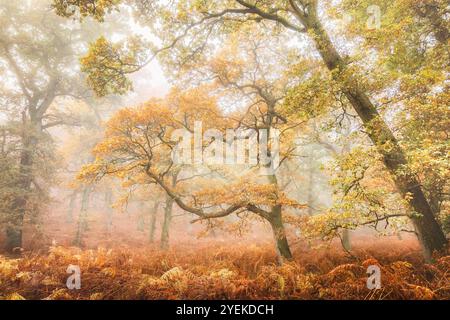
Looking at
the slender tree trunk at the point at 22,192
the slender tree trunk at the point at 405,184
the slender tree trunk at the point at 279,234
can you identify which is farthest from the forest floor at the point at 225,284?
the slender tree trunk at the point at 22,192

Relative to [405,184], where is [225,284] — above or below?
below

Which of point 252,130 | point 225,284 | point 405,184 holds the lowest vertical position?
point 225,284

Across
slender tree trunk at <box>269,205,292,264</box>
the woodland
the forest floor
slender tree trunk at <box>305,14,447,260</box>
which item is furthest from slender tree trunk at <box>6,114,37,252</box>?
slender tree trunk at <box>305,14,447,260</box>

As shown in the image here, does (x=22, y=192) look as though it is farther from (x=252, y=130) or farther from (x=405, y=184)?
(x=405, y=184)

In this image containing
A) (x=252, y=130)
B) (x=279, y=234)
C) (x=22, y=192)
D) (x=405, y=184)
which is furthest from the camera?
(x=22, y=192)

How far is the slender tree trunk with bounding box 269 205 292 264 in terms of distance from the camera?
938 cm

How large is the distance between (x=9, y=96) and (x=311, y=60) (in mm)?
16701

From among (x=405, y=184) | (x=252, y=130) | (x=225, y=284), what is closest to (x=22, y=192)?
(x=252, y=130)

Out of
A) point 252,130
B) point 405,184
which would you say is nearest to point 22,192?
point 252,130

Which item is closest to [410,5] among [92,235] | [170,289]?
[170,289]

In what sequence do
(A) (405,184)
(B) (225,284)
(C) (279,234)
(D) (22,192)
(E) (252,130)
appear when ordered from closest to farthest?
1. (B) (225,284)
2. (A) (405,184)
3. (C) (279,234)
4. (E) (252,130)
5. (D) (22,192)

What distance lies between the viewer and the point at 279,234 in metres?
9.35

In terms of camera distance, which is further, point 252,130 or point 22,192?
point 22,192
